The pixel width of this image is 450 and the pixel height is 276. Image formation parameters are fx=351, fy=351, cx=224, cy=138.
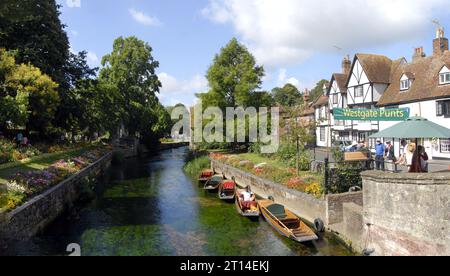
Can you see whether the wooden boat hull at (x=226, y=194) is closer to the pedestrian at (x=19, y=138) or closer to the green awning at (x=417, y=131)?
the green awning at (x=417, y=131)

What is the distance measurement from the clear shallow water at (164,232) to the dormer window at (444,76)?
20.6 metres

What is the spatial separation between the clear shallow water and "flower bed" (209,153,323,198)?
2798 mm

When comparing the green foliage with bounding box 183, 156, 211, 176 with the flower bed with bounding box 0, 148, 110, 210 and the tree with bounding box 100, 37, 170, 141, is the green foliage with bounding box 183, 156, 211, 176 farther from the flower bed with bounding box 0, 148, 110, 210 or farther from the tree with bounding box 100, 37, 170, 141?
the tree with bounding box 100, 37, 170, 141

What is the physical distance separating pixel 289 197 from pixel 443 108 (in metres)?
17.7

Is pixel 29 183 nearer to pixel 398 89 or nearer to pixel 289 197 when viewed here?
pixel 289 197

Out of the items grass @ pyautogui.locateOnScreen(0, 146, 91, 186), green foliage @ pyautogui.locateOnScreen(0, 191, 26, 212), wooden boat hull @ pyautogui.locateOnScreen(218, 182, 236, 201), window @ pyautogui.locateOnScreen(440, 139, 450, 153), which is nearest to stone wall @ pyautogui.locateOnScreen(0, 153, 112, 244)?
green foliage @ pyautogui.locateOnScreen(0, 191, 26, 212)

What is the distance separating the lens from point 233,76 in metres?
42.1

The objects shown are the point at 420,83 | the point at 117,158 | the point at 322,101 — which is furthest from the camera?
the point at 117,158

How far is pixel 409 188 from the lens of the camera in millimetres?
10508

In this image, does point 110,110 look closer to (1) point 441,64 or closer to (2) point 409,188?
(1) point 441,64

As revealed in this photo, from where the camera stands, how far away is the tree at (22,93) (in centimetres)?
2425

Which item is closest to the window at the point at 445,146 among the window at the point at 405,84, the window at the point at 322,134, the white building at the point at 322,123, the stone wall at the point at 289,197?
the window at the point at 405,84

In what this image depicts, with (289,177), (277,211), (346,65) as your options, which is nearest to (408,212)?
(277,211)

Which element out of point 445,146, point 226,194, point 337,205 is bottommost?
point 226,194
